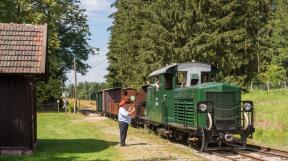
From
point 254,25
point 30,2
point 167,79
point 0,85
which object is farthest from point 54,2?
point 0,85

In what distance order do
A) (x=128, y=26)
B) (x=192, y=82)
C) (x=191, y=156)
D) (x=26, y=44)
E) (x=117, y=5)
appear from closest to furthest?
(x=191, y=156) < (x=26, y=44) < (x=192, y=82) < (x=128, y=26) < (x=117, y=5)

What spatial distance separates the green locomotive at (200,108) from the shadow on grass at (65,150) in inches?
112

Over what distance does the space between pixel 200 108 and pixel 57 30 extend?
44.7 meters

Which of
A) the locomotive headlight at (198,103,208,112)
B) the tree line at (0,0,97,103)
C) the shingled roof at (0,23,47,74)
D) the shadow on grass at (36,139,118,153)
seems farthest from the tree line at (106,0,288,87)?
the shingled roof at (0,23,47,74)

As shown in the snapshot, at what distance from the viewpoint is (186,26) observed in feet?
143

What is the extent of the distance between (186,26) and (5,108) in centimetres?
2760

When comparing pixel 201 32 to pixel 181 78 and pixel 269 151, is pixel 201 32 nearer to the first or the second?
pixel 181 78

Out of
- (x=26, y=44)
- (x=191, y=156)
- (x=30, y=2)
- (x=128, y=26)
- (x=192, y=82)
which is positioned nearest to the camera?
(x=191, y=156)

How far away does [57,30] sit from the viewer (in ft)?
199

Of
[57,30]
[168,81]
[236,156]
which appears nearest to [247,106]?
[236,156]

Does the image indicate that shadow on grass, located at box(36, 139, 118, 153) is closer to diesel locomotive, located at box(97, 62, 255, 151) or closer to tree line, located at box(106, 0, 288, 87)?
diesel locomotive, located at box(97, 62, 255, 151)

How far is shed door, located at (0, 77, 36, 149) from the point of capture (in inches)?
695

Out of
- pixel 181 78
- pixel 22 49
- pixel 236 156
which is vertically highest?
pixel 22 49

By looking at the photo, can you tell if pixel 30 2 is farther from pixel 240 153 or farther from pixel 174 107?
pixel 240 153
